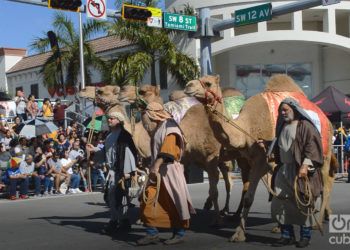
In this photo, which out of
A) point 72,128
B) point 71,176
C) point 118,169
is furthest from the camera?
point 72,128

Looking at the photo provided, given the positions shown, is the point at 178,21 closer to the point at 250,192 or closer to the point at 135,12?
the point at 135,12

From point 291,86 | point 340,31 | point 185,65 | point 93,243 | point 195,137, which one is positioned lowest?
point 93,243

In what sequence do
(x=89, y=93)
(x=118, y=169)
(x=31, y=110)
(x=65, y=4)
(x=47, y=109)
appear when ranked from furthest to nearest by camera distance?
(x=47, y=109)
(x=31, y=110)
(x=65, y=4)
(x=89, y=93)
(x=118, y=169)

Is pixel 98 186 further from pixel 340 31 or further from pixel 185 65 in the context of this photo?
pixel 340 31

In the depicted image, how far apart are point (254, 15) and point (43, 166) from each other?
8.21 m

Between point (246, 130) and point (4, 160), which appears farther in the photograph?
point (4, 160)

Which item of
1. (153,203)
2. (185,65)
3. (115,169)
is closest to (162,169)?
(153,203)

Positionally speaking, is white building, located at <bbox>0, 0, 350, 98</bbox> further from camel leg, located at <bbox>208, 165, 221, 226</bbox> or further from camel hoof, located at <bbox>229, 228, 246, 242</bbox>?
camel hoof, located at <bbox>229, 228, 246, 242</bbox>

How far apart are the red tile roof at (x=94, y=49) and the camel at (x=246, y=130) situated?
86.4 ft

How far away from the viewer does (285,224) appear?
849cm

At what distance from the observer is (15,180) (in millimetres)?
17984

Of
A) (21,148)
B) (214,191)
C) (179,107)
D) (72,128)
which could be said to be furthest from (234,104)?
(72,128)

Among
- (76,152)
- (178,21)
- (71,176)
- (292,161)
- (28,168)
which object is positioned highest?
(178,21)

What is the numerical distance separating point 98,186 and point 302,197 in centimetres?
1328
